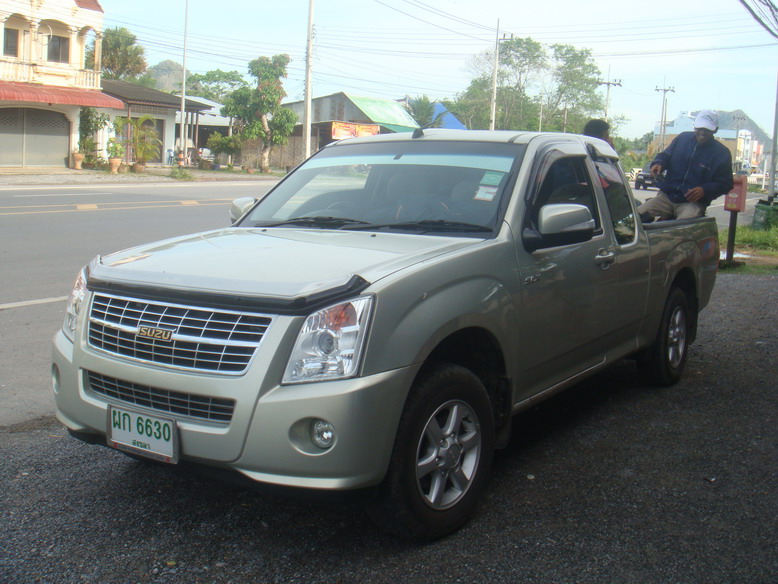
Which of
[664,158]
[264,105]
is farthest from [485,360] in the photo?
[264,105]

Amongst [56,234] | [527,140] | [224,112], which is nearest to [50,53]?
[224,112]

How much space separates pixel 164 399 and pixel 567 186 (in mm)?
2549

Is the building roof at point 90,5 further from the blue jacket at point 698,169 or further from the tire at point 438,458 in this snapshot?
the tire at point 438,458

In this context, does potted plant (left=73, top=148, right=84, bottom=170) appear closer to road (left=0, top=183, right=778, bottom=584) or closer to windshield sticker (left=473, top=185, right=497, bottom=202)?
road (left=0, top=183, right=778, bottom=584)

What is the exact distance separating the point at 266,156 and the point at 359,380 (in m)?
45.4

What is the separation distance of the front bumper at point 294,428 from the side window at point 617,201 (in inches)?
97.0

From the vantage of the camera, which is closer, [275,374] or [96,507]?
[275,374]

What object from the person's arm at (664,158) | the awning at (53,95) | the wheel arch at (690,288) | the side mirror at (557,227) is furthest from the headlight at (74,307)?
the awning at (53,95)

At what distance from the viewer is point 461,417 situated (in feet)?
11.3

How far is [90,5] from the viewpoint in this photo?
121 ft

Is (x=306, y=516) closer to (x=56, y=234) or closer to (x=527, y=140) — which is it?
(x=527, y=140)

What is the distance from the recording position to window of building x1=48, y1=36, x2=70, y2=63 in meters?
35.5

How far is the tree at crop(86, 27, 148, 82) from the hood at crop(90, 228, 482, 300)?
61.7 m

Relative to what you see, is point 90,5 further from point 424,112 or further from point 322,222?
point 322,222
